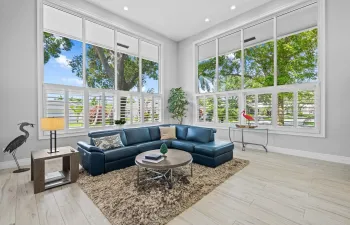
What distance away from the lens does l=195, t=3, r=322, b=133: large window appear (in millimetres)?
4336

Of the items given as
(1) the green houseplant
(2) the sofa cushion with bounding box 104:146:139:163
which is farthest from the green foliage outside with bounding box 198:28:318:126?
(2) the sofa cushion with bounding box 104:146:139:163

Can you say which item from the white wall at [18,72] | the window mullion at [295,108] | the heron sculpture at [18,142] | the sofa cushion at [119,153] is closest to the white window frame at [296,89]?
the window mullion at [295,108]

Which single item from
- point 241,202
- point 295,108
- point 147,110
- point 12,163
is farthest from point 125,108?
point 295,108

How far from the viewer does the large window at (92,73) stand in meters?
4.24

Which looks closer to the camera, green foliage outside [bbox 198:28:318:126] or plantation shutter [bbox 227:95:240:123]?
green foliage outside [bbox 198:28:318:126]

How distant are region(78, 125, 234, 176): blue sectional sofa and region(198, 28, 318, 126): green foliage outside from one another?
2092 millimetres

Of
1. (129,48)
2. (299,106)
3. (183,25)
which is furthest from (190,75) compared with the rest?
(299,106)

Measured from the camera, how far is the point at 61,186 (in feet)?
8.87

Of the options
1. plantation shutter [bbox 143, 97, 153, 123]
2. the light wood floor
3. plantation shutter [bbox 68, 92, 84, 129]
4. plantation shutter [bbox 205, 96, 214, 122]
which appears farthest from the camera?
plantation shutter [bbox 205, 96, 214, 122]

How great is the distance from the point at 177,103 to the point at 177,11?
3251 mm

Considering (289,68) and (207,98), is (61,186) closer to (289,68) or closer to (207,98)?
(207,98)

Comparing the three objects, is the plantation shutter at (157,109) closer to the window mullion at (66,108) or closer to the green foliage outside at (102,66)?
the green foliage outside at (102,66)

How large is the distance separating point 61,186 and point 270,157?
4.72m

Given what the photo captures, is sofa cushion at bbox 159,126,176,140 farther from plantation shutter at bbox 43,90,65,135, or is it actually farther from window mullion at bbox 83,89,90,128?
plantation shutter at bbox 43,90,65,135
